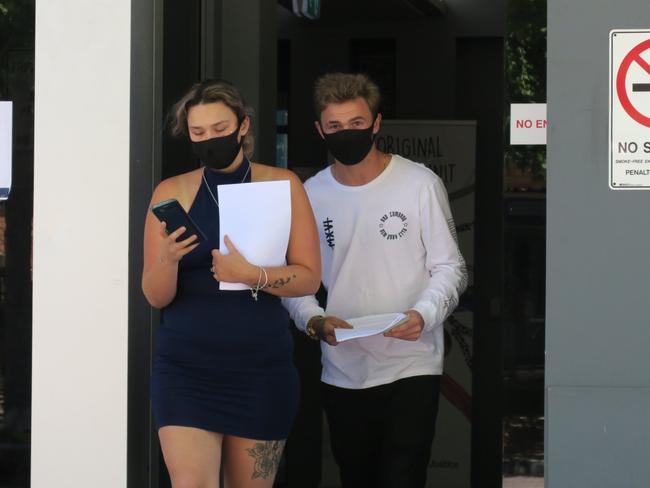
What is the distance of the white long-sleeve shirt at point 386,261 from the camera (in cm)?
434

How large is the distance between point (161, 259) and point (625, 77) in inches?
59.7

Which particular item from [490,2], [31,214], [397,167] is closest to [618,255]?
[397,167]

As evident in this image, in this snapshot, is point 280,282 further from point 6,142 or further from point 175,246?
point 6,142

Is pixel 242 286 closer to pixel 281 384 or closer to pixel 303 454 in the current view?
pixel 281 384

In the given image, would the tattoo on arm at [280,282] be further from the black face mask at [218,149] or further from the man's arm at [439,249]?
the man's arm at [439,249]

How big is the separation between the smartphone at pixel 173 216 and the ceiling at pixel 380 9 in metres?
4.07

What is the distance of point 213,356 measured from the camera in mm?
3760

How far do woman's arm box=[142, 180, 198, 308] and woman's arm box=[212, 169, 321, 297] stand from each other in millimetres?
114

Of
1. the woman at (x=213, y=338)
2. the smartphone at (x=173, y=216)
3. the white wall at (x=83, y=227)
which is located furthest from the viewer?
the white wall at (x=83, y=227)

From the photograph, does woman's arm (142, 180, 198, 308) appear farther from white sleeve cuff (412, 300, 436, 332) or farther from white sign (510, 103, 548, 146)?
white sign (510, 103, 548, 146)

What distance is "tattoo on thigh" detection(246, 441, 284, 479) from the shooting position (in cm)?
381

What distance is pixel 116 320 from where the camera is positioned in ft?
13.9

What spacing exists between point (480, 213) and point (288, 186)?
421 cm

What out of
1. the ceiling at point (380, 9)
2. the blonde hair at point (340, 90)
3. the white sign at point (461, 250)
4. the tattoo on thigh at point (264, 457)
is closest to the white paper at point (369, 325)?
the tattoo on thigh at point (264, 457)
